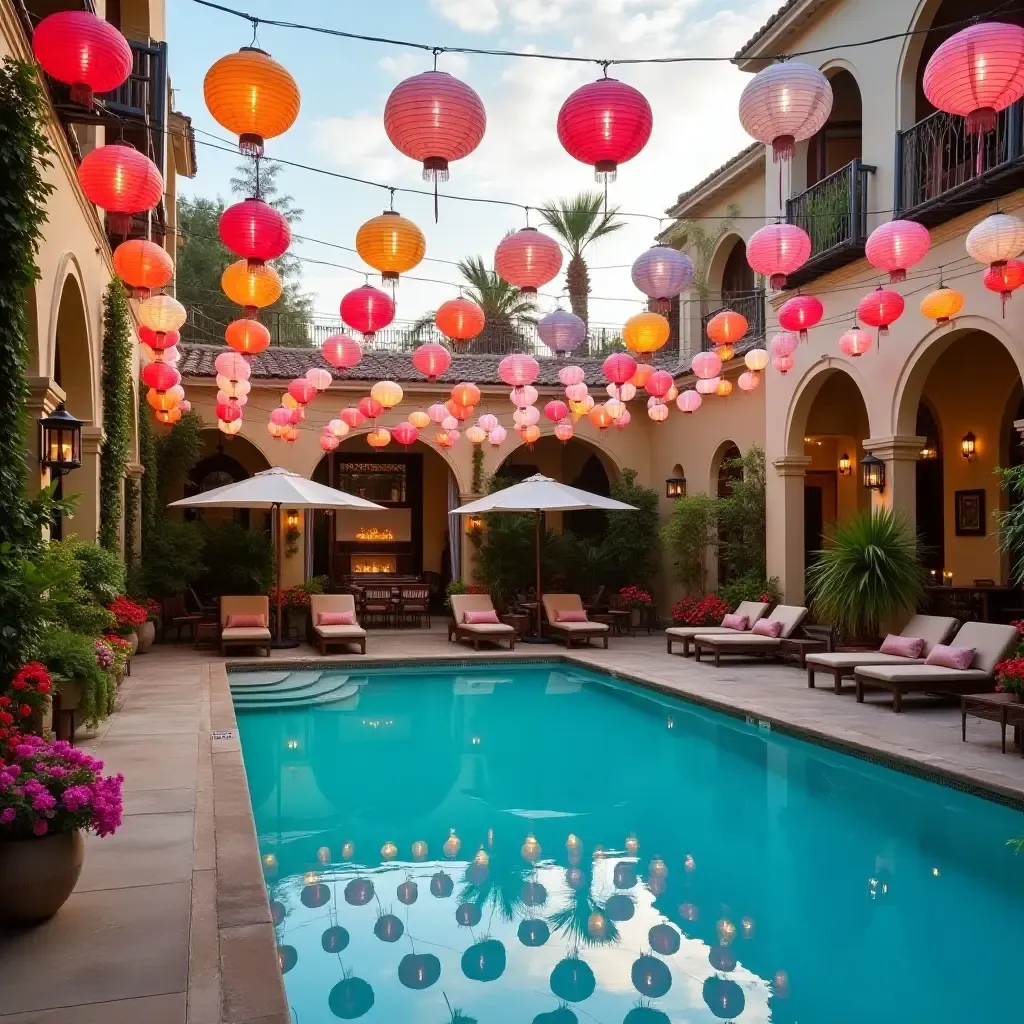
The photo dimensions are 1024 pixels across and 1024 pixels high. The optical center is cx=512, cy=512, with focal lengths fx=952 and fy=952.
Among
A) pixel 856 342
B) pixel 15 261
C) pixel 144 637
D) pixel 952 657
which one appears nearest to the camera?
pixel 15 261

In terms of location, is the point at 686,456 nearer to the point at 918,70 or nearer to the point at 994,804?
the point at 918,70

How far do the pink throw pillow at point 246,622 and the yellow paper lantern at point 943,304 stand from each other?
10.2 m

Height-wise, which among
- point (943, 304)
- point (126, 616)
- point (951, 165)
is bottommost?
point (126, 616)

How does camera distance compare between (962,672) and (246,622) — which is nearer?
(962,672)

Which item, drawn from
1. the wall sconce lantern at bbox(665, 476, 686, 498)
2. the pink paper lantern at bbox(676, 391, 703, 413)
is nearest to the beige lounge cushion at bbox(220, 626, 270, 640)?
the pink paper lantern at bbox(676, 391, 703, 413)

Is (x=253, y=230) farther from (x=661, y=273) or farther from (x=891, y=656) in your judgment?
(x=891, y=656)

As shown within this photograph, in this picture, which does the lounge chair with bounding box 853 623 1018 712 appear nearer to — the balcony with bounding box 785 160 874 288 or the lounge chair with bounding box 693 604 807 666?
the lounge chair with bounding box 693 604 807 666

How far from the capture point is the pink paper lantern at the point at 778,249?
852 centimetres

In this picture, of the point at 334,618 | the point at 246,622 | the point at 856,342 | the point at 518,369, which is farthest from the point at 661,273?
the point at 246,622

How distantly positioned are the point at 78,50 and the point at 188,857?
478 cm

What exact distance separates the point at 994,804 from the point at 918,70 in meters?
9.20

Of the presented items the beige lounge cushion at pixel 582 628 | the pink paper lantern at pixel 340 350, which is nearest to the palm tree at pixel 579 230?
the beige lounge cushion at pixel 582 628

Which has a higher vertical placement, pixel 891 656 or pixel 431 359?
pixel 431 359

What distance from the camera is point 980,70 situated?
6305mm
